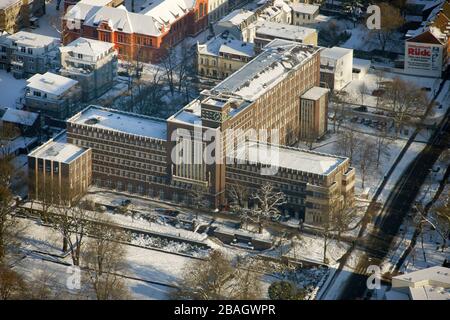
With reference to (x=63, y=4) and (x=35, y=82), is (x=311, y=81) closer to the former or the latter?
(x=35, y=82)

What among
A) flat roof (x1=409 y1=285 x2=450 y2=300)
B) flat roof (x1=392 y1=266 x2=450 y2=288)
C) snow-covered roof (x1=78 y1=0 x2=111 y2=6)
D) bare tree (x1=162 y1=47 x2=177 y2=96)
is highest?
snow-covered roof (x1=78 y1=0 x2=111 y2=6)

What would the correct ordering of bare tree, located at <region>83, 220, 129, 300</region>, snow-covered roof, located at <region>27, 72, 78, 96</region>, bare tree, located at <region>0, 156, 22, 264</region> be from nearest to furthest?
bare tree, located at <region>83, 220, 129, 300</region>, bare tree, located at <region>0, 156, 22, 264</region>, snow-covered roof, located at <region>27, 72, 78, 96</region>

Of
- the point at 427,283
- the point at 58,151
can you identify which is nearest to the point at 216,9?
the point at 58,151

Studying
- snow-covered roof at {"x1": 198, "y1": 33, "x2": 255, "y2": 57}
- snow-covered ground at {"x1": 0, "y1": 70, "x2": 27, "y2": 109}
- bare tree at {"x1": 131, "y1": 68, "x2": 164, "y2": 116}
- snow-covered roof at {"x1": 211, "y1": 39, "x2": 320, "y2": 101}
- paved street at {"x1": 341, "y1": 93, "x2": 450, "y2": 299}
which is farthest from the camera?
snow-covered roof at {"x1": 198, "y1": 33, "x2": 255, "y2": 57}

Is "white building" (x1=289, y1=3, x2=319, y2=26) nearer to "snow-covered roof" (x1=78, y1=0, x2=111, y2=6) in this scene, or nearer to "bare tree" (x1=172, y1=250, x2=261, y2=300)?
"snow-covered roof" (x1=78, y1=0, x2=111, y2=6)

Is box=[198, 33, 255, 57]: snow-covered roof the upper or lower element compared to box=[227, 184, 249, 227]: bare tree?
upper

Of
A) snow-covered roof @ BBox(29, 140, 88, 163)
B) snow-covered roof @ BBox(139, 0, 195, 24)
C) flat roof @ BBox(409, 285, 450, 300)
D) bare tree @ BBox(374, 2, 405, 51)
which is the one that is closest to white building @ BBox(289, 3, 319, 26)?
bare tree @ BBox(374, 2, 405, 51)

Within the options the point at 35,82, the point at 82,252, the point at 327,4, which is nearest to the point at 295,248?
the point at 82,252
